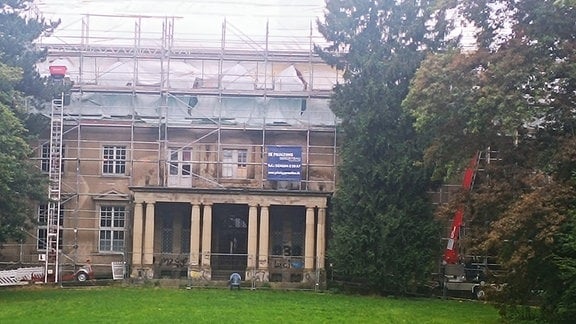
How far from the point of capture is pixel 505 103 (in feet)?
84.8

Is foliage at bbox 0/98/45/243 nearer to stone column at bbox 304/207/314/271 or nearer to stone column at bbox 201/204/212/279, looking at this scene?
stone column at bbox 201/204/212/279

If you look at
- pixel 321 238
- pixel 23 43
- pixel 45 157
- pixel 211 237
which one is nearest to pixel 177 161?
pixel 211 237

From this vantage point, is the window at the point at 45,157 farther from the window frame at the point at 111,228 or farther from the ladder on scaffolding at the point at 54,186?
the window frame at the point at 111,228

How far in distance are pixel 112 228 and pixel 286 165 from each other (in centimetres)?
979

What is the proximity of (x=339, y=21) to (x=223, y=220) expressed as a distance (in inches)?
485

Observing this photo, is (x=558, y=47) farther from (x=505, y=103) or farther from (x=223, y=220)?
(x=223, y=220)

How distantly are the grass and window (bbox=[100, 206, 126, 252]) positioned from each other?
7.44 meters

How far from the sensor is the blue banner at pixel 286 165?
4131 cm

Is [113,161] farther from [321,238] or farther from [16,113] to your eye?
[321,238]

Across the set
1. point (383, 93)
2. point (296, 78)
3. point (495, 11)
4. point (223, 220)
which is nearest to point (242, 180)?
point (223, 220)

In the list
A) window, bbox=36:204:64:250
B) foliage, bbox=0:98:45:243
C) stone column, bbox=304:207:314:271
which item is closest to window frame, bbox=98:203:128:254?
window, bbox=36:204:64:250

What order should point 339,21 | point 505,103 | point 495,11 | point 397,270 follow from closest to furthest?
point 505,103, point 495,11, point 397,270, point 339,21

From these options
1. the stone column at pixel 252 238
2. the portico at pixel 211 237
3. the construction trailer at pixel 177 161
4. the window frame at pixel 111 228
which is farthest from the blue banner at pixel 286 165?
the window frame at pixel 111 228

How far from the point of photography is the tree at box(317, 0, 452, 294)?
36.7m
